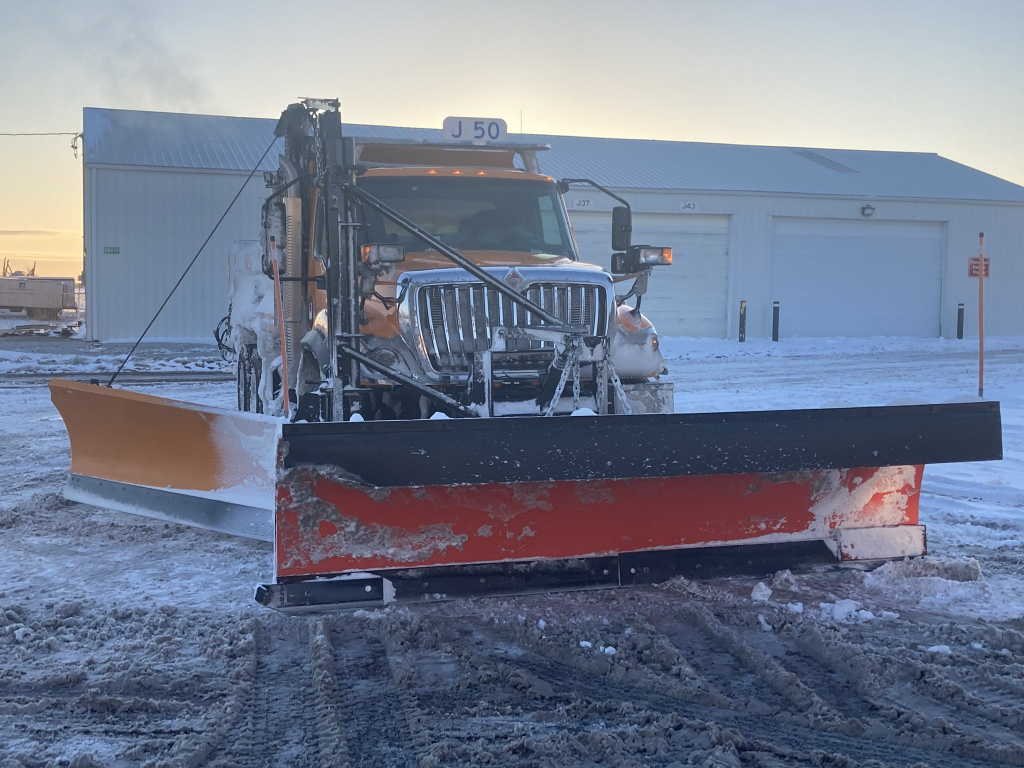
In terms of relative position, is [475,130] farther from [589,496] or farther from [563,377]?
[589,496]

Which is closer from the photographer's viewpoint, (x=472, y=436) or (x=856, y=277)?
(x=472, y=436)

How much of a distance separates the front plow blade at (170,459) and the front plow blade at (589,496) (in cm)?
128

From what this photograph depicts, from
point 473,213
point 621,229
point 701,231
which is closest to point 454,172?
point 473,213

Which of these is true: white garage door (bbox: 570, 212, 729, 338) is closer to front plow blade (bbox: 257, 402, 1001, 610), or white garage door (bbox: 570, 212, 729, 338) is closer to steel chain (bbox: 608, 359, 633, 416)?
steel chain (bbox: 608, 359, 633, 416)

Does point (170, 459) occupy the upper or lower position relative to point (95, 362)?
lower

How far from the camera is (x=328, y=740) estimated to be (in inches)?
124

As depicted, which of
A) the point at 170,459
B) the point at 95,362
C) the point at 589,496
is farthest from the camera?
the point at 95,362

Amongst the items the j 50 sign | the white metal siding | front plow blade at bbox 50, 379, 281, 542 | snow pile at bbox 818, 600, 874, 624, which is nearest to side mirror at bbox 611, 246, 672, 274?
the j 50 sign

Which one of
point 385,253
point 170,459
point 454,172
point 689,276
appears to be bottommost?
point 170,459

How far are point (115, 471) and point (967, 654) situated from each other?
201 inches

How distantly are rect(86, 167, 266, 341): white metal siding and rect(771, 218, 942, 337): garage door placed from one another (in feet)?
46.7

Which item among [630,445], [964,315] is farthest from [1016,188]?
[630,445]

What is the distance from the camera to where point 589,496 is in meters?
4.65

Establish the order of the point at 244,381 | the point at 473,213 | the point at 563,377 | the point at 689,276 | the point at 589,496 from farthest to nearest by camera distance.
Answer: the point at 689,276 → the point at 244,381 → the point at 473,213 → the point at 563,377 → the point at 589,496
